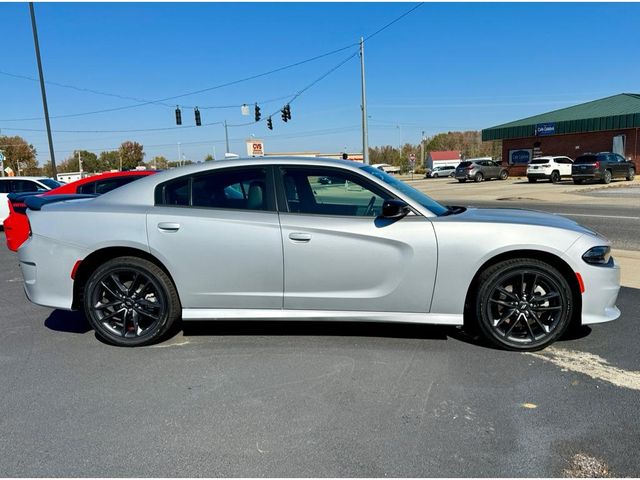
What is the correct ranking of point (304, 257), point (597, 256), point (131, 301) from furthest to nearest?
point (131, 301)
point (304, 257)
point (597, 256)

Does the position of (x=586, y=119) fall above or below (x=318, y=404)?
above

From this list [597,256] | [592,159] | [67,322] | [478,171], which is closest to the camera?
[597,256]

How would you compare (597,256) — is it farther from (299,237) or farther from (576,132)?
(576,132)

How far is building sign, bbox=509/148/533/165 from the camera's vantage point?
38.2 meters

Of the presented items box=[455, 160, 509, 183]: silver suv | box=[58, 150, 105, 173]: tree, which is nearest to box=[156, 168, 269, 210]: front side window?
box=[455, 160, 509, 183]: silver suv

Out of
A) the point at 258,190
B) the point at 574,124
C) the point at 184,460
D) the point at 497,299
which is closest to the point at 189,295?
the point at 258,190

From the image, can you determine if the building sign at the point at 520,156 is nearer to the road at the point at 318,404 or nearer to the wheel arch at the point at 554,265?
the road at the point at 318,404

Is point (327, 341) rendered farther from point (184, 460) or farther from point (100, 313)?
point (100, 313)

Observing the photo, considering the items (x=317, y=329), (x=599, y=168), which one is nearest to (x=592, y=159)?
(x=599, y=168)

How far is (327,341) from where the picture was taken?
3.87 metres

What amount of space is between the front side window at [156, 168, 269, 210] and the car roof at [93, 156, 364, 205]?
0.19ft

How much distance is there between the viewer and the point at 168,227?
367cm

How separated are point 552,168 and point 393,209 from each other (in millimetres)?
29402

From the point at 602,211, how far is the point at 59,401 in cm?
1465
